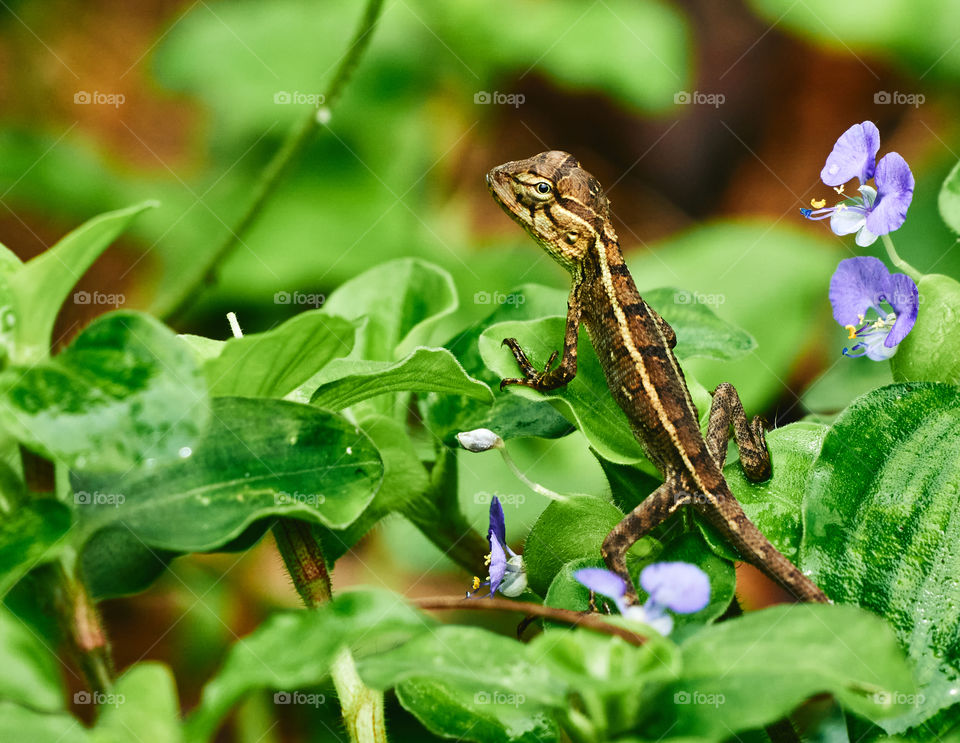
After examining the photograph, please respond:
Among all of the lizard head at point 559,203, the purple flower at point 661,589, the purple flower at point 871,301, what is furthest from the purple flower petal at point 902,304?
the lizard head at point 559,203

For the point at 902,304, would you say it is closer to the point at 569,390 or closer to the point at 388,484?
the point at 569,390

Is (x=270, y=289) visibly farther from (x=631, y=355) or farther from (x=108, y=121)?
(x=631, y=355)

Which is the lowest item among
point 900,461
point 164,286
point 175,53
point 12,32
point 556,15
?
point 164,286

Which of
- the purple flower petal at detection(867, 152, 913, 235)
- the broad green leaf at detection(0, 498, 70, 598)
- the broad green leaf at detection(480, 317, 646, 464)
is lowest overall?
the broad green leaf at detection(0, 498, 70, 598)

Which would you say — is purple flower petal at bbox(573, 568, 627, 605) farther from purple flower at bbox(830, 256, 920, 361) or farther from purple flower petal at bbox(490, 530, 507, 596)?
purple flower at bbox(830, 256, 920, 361)

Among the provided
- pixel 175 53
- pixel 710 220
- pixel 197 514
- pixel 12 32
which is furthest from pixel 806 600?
pixel 12 32

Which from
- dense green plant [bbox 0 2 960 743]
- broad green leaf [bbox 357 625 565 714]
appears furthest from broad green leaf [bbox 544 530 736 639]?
broad green leaf [bbox 357 625 565 714]
